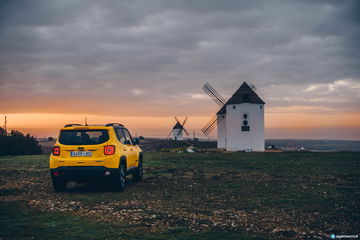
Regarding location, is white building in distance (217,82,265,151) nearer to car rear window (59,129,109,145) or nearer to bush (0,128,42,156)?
bush (0,128,42,156)

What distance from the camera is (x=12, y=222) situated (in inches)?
297

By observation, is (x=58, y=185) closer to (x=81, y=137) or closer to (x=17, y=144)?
(x=81, y=137)

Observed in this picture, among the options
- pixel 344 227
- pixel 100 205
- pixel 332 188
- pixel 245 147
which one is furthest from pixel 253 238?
pixel 245 147

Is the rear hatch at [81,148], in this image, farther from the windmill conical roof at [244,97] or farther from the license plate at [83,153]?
the windmill conical roof at [244,97]

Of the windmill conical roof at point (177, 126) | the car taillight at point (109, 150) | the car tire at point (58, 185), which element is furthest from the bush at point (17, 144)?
the windmill conical roof at point (177, 126)

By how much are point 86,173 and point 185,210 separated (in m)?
3.63

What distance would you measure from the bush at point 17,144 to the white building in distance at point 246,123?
76.4 ft

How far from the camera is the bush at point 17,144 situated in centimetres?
4147

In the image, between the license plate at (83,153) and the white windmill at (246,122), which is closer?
the license plate at (83,153)

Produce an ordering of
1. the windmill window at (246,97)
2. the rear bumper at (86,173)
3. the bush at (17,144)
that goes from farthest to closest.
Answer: the windmill window at (246,97), the bush at (17,144), the rear bumper at (86,173)

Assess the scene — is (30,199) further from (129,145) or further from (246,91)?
(246,91)

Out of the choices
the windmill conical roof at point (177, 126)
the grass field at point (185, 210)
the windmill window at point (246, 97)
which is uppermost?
the windmill window at point (246, 97)

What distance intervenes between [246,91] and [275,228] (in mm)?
38190

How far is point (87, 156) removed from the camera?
10969mm
